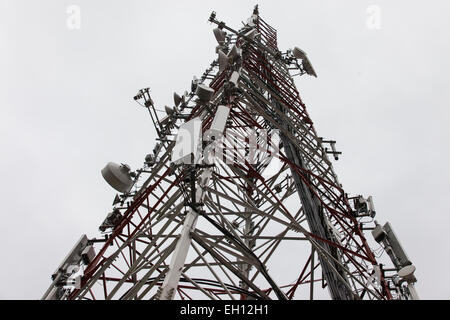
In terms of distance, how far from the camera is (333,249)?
7.75m

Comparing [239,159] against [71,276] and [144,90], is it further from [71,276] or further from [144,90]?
[71,276]

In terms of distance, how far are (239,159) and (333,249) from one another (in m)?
2.80

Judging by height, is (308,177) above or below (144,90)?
below

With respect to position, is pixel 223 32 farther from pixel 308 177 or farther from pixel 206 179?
pixel 206 179

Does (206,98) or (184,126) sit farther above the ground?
(206,98)

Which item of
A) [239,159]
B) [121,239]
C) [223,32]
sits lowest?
[121,239]

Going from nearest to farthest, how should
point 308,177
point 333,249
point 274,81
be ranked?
point 333,249, point 308,177, point 274,81

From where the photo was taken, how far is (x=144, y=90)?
30.3ft

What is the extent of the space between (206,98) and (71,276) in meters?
4.15
